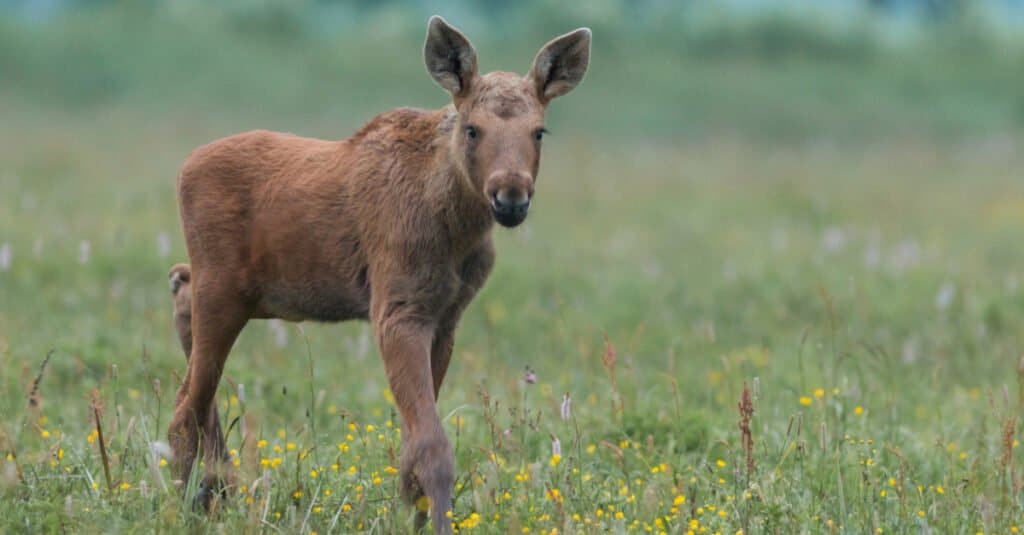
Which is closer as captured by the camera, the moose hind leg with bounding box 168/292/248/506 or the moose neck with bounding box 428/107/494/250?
the moose neck with bounding box 428/107/494/250

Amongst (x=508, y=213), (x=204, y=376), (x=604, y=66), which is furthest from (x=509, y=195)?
(x=604, y=66)

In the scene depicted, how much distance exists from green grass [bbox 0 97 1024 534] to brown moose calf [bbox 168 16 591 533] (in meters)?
0.35

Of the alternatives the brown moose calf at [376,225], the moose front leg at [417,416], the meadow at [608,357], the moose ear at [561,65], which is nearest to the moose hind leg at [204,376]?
the brown moose calf at [376,225]

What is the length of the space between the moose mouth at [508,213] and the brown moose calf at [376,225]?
176 millimetres

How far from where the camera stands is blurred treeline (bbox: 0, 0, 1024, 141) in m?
28.1

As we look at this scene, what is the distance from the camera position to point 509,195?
545 centimetres

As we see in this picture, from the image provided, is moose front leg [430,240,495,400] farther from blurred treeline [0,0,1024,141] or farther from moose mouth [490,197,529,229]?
blurred treeline [0,0,1024,141]

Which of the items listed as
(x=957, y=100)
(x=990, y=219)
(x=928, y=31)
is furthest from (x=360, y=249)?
(x=928, y=31)

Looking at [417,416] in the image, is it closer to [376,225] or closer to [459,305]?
[459,305]

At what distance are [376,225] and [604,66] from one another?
26314 millimetres

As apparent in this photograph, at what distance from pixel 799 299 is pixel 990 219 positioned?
19.5 ft

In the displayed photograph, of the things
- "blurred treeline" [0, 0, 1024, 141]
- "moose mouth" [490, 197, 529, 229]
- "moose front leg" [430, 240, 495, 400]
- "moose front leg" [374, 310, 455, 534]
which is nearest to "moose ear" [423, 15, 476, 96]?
"moose front leg" [430, 240, 495, 400]

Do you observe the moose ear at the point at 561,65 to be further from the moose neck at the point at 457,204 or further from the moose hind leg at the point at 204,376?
the moose hind leg at the point at 204,376

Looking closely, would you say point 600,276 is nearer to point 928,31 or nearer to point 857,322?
point 857,322
